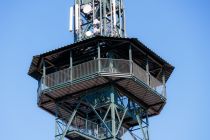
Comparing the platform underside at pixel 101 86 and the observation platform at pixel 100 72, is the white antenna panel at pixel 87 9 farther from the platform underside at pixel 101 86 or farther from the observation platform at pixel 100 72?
the platform underside at pixel 101 86

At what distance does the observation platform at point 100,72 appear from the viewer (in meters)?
49.9

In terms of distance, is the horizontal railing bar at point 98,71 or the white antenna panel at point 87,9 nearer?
the horizontal railing bar at point 98,71

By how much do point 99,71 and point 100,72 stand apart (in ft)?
0.42

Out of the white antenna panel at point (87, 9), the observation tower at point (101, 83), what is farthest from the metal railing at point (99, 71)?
the white antenna panel at point (87, 9)

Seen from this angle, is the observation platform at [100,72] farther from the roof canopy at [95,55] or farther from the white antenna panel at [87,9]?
the white antenna panel at [87,9]

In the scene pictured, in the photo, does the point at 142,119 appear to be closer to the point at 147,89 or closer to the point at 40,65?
the point at 147,89

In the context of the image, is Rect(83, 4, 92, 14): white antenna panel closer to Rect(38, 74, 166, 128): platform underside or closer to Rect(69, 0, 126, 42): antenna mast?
Rect(69, 0, 126, 42): antenna mast

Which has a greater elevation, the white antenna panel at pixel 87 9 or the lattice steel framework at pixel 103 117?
the white antenna panel at pixel 87 9

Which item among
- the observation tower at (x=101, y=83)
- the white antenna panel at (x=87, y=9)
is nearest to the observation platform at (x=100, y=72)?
the observation tower at (x=101, y=83)

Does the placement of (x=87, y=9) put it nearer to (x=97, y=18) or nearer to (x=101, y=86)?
(x=97, y=18)

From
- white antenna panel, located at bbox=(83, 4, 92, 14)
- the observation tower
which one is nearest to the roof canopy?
the observation tower

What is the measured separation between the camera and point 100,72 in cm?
4909

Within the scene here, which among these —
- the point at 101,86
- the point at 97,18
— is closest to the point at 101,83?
the point at 101,86

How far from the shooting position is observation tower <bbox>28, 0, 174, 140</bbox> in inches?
1965
